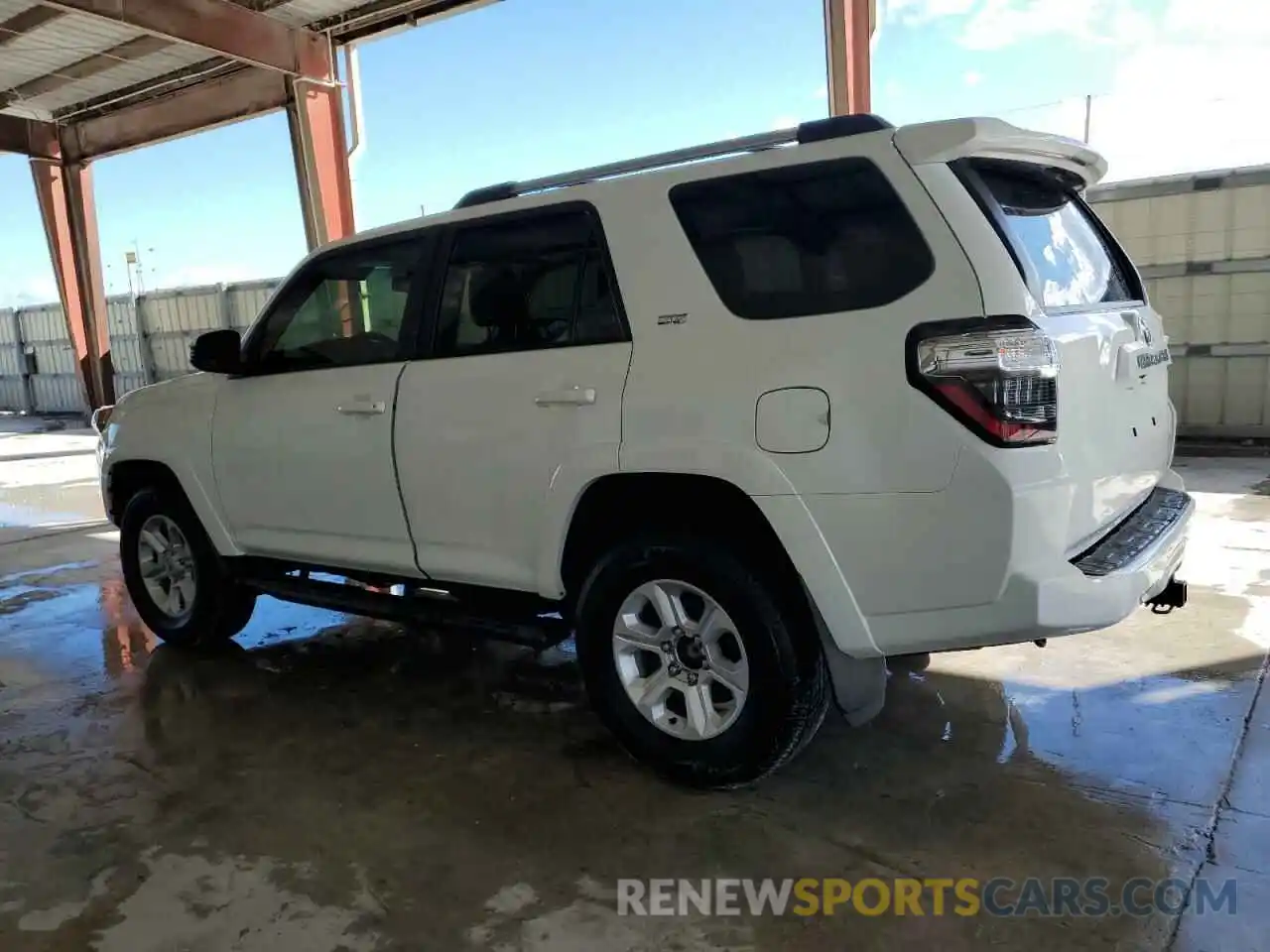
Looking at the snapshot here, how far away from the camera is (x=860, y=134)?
263cm

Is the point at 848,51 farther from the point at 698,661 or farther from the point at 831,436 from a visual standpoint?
the point at 698,661

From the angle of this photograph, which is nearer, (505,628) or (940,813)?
(940,813)

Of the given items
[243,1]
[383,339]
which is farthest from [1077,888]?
[243,1]

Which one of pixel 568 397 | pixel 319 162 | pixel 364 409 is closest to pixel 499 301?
pixel 568 397

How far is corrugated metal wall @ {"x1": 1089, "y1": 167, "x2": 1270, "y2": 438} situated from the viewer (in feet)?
29.4

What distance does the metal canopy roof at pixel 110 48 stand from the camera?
34.7 feet

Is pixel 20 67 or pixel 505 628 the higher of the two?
pixel 20 67

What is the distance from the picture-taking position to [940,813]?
274 cm

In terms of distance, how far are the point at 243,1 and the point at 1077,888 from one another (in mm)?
12011

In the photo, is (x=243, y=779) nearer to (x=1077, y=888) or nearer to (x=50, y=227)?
(x=1077, y=888)

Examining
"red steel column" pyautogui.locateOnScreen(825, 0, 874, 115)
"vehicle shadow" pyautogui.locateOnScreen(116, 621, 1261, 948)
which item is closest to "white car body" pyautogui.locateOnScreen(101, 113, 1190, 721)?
"vehicle shadow" pyautogui.locateOnScreen(116, 621, 1261, 948)

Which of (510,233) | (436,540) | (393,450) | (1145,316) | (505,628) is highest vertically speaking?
(510,233)

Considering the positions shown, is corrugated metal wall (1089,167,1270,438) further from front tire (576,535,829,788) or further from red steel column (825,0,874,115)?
front tire (576,535,829,788)

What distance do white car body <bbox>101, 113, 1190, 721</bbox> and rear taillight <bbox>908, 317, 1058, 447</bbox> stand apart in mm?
35
